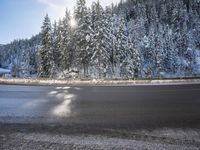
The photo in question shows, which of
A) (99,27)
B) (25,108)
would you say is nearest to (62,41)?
(99,27)

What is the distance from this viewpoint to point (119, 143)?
5977 mm

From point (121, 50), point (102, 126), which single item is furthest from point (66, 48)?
point (102, 126)

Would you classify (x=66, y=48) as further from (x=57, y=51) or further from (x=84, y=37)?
(x=84, y=37)

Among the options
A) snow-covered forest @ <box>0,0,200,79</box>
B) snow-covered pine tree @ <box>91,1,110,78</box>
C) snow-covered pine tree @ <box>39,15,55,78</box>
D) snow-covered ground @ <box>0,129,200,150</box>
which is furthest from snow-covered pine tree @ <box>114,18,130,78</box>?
snow-covered ground @ <box>0,129,200,150</box>

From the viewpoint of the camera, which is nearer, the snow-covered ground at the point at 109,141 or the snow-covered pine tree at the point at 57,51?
the snow-covered ground at the point at 109,141

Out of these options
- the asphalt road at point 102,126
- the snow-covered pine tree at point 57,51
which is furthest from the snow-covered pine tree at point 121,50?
the asphalt road at point 102,126

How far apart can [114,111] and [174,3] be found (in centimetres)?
13016

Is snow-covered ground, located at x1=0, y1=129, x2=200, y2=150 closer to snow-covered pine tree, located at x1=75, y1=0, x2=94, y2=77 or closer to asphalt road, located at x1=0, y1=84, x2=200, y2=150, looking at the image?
asphalt road, located at x1=0, y1=84, x2=200, y2=150

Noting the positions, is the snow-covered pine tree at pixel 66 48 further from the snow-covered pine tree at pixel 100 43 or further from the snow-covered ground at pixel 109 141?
the snow-covered ground at pixel 109 141

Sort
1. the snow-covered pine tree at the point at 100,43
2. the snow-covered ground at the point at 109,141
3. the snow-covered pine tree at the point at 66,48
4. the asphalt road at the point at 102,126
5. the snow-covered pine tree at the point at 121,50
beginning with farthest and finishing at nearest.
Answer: the snow-covered pine tree at the point at 121,50
the snow-covered pine tree at the point at 66,48
the snow-covered pine tree at the point at 100,43
the asphalt road at the point at 102,126
the snow-covered ground at the point at 109,141

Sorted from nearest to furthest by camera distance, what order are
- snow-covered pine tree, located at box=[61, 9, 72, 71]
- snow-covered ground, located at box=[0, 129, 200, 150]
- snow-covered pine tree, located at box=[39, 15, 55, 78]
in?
snow-covered ground, located at box=[0, 129, 200, 150], snow-covered pine tree, located at box=[39, 15, 55, 78], snow-covered pine tree, located at box=[61, 9, 72, 71]

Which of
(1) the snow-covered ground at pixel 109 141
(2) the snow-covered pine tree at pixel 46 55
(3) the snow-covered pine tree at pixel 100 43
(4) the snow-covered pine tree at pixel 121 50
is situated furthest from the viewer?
(4) the snow-covered pine tree at pixel 121 50

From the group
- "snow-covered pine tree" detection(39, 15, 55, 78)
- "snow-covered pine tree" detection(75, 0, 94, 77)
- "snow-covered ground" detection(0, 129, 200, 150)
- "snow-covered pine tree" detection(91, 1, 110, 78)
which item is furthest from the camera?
"snow-covered pine tree" detection(39, 15, 55, 78)

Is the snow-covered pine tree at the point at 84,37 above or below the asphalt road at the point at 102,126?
above
